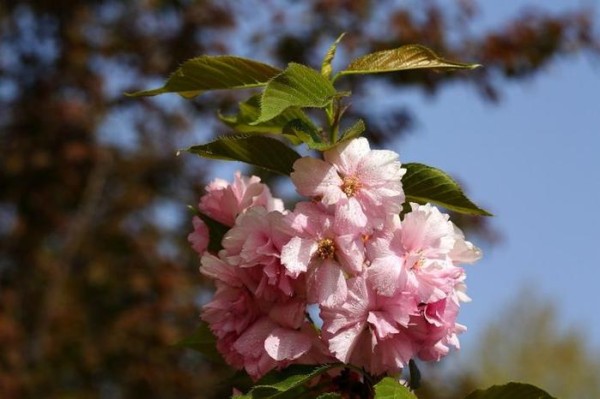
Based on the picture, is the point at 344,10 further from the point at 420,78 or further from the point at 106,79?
the point at 106,79

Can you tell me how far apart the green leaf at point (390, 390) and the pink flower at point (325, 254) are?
10 cm

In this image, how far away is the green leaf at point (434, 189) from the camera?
1.14 meters

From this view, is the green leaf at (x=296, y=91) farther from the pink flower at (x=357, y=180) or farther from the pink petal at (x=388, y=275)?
the pink petal at (x=388, y=275)

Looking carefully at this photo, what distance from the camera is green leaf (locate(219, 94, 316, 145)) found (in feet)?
3.86

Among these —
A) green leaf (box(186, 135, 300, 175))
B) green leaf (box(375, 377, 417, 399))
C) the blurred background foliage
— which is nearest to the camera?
green leaf (box(375, 377, 417, 399))

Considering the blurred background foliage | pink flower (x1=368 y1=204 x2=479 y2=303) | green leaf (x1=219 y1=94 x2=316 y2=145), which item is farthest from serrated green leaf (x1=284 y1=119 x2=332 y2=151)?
the blurred background foliage

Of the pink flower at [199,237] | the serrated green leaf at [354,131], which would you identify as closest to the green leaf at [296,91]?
the serrated green leaf at [354,131]

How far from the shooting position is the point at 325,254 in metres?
1.08

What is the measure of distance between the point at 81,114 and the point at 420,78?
2427 mm

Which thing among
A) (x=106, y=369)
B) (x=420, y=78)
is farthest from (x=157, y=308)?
(x=420, y=78)

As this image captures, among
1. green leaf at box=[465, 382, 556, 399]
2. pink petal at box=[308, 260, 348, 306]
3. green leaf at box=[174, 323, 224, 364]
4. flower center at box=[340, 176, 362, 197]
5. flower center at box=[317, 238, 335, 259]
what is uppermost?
flower center at box=[340, 176, 362, 197]

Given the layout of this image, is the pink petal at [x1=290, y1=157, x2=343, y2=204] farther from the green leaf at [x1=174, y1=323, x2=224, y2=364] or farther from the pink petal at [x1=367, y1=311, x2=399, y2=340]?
the green leaf at [x1=174, y1=323, x2=224, y2=364]

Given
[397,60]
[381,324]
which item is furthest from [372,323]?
[397,60]

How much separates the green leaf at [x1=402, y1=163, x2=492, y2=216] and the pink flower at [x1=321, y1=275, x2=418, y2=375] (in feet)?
0.46
